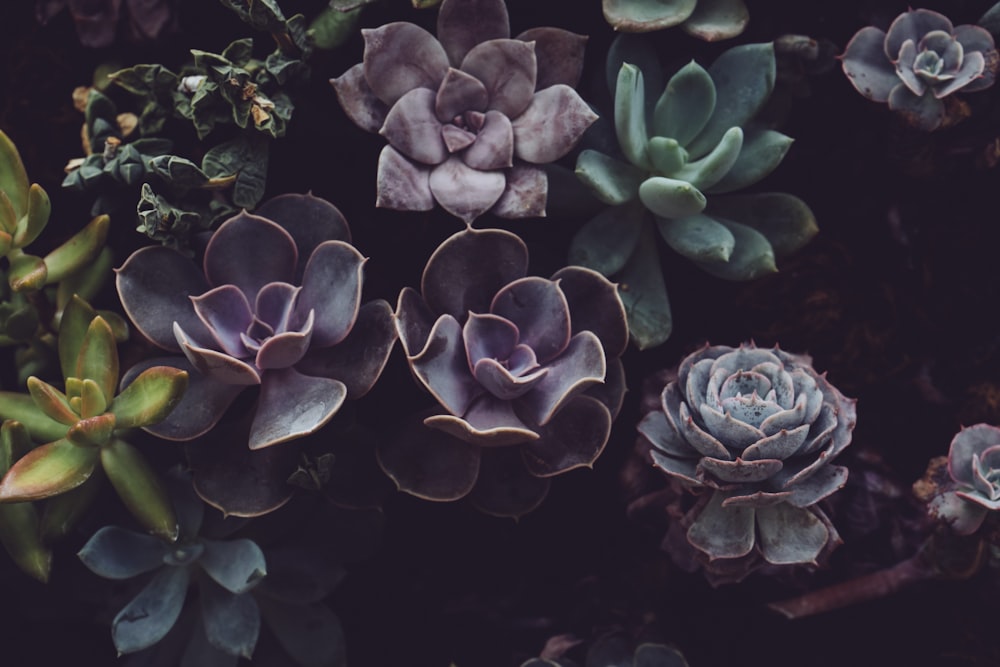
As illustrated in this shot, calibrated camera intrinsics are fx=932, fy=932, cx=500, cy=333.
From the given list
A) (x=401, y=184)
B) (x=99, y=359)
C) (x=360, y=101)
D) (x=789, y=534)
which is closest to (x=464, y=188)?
(x=401, y=184)

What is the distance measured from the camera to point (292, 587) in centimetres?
132

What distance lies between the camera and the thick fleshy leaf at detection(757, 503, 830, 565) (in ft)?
3.90

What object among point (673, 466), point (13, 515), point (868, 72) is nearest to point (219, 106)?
point (13, 515)

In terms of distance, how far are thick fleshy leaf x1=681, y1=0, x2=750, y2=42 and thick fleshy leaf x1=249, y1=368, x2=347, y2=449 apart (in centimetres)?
70

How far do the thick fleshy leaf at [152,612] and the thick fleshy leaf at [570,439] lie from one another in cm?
51

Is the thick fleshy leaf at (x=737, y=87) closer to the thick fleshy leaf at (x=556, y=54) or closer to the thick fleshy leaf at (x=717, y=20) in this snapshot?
the thick fleshy leaf at (x=717, y=20)

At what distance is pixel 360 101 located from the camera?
1.28 m

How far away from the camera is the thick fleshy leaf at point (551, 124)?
125cm

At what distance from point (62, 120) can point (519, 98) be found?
751mm

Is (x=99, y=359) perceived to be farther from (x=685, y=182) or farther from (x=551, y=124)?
(x=685, y=182)

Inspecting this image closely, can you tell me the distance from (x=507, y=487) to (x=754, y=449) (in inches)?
13.0

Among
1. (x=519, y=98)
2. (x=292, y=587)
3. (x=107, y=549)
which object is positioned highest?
(x=519, y=98)

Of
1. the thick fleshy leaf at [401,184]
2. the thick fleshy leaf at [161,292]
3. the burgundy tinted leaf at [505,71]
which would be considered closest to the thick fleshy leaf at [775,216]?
the burgundy tinted leaf at [505,71]

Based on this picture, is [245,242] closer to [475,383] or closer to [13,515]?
[475,383]
